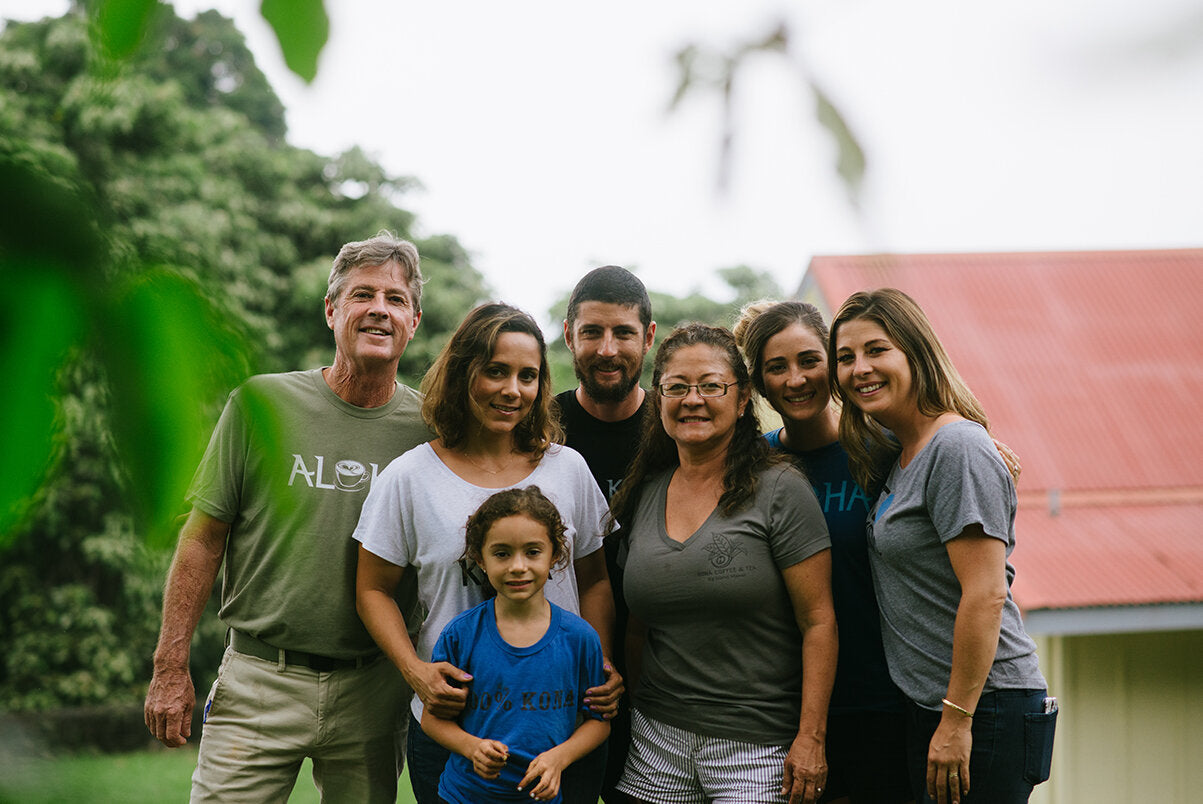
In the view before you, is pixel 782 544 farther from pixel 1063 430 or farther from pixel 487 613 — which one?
pixel 1063 430

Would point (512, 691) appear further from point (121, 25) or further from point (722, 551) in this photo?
point (121, 25)

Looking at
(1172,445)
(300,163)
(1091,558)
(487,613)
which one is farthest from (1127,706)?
(300,163)

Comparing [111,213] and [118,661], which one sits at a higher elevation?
[111,213]

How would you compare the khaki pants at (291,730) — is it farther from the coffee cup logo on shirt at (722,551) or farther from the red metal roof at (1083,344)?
the red metal roof at (1083,344)

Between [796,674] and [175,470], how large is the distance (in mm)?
2082

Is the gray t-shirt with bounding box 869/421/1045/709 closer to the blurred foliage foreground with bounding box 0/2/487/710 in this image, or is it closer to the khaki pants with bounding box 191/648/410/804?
the khaki pants with bounding box 191/648/410/804

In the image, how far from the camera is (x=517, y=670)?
227cm

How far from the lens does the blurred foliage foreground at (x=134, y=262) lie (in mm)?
448

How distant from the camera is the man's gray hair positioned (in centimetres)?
252

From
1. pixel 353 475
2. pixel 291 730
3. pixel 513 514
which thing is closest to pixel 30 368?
pixel 513 514

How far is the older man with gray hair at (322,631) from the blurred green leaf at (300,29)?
2.03m

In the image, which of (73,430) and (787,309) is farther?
(787,309)

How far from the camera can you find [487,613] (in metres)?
2.34

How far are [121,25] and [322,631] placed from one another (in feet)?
7.51
